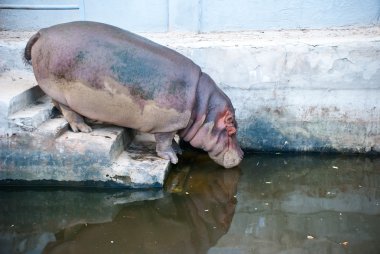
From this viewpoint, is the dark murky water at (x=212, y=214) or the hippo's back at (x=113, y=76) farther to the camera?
the hippo's back at (x=113, y=76)

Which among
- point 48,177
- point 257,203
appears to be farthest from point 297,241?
point 48,177

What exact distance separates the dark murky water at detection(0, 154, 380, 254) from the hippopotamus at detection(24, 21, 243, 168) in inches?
26.5

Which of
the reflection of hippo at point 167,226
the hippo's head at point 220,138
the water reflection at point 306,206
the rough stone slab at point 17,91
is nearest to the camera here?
the reflection of hippo at point 167,226

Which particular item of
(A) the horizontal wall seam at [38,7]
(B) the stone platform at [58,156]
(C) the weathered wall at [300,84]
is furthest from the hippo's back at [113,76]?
(A) the horizontal wall seam at [38,7]

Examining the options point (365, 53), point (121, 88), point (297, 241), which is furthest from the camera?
point (365, 53)

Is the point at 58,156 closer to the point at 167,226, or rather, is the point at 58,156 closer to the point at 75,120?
the point at 75,120

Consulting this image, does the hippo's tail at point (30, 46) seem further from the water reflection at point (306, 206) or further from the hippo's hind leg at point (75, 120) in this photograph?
the water reflection at point (306, 206)

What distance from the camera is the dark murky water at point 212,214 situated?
4043mm

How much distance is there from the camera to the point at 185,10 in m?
6.08

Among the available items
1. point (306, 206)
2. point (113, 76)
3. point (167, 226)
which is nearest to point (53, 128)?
point (113, 76)

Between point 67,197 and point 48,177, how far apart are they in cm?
30

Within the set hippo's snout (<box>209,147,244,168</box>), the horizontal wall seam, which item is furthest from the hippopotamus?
the horizontal wall seam

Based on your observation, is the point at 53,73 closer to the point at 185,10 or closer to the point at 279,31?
the point at 185,10

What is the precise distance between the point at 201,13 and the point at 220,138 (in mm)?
1737
